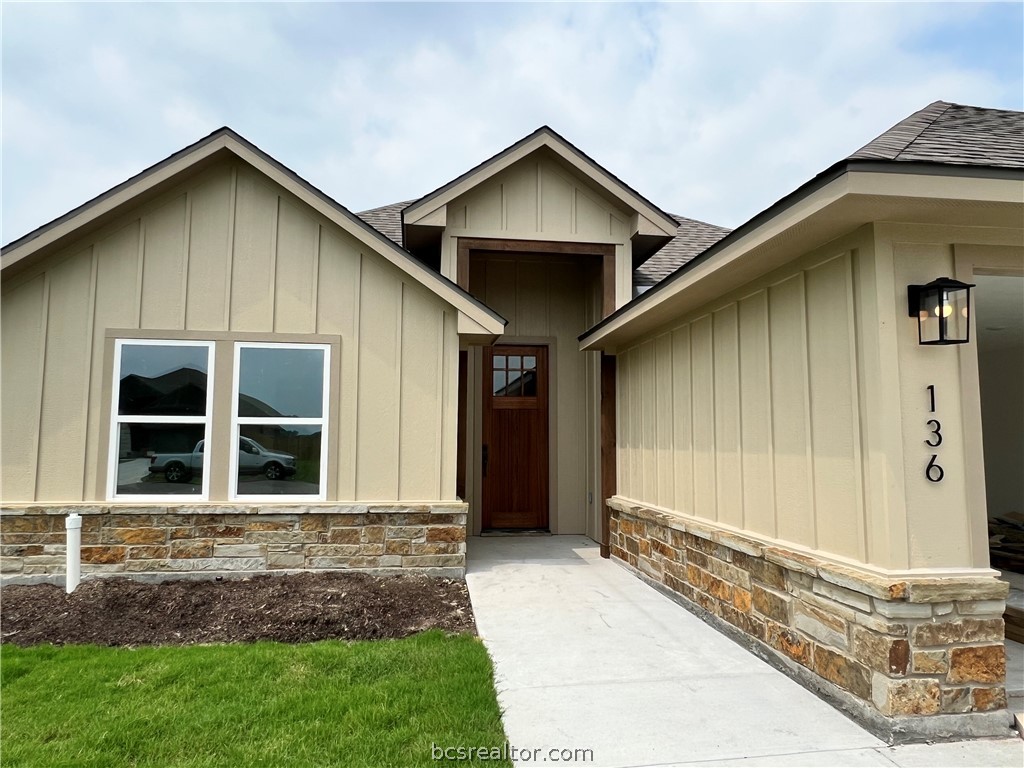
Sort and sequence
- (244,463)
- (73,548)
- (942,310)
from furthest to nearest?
(244,463), (73,548), (942,310)

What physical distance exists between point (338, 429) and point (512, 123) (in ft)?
35.4

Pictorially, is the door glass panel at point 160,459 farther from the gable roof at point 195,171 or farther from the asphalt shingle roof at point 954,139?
the asphalt shingle roof at point 954,139

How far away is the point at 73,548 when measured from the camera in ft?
17.0

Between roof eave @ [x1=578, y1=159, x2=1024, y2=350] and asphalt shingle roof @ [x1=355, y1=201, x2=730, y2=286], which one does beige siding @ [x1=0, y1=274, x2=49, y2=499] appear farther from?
roof eave @ [x1=578, y1=159, x2=1024, y2=350]

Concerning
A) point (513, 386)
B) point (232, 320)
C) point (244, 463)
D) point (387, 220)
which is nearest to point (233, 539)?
point (244, 463)

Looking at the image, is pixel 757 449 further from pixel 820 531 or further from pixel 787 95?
pixel 787 95

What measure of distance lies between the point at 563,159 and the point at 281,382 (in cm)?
433

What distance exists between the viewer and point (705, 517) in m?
4.82

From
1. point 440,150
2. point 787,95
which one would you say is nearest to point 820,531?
point 787,95

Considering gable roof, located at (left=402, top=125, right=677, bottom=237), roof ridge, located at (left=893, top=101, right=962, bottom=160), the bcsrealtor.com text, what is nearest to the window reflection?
gable roof, located at (left=402, top=125, right=677, bottom=237)

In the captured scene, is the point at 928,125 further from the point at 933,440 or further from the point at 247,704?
the point at 247,704

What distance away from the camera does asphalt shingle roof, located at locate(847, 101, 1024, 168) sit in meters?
2.85

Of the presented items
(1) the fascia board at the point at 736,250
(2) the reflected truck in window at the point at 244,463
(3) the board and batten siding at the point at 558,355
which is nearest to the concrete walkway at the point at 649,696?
(2) the reflected truck in window at the point at 244,463

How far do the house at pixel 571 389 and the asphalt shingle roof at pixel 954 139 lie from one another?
0.10 feet
